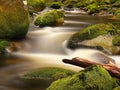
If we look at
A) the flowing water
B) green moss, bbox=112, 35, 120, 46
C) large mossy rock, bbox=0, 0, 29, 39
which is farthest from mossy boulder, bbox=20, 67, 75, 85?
large mossy rock, bbox=0, 0, 29, 39

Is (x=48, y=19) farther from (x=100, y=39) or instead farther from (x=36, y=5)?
(x=36, y=5)

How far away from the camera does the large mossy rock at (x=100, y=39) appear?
519 inches

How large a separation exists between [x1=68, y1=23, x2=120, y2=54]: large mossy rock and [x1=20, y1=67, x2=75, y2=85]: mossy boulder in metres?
4.20

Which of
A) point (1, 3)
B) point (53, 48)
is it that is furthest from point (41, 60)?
point (1, 3)

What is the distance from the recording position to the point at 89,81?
281 inches

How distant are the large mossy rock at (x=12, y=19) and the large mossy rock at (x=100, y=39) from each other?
2.48 metres

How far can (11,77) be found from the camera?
9.73 m

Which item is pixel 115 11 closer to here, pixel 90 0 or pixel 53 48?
pixel 90 0

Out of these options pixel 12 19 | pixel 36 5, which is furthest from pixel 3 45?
pixel 36 5

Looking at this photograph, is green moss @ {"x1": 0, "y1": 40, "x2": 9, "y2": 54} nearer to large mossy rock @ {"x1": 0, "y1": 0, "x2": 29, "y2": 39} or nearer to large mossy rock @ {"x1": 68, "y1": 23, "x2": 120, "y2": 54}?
large mossy rock @ {"x1": 0, "y1": 0, "x2": 29, "y2": 39}

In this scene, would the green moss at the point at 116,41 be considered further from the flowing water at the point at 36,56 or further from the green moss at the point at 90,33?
the flowing water at the point at 36,56

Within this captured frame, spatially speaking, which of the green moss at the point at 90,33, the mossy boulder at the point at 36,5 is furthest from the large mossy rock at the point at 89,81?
the mossy boulder at the point at 36,5

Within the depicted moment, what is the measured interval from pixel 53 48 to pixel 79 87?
719 centimetres

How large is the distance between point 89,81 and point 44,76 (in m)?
2.37
